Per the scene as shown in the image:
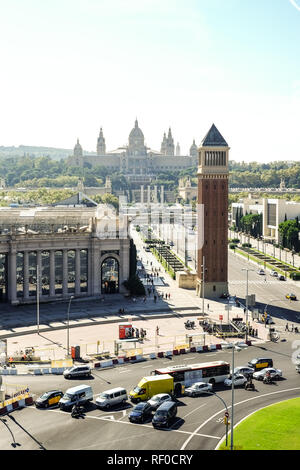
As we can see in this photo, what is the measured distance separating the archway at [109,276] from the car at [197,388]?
156 ft

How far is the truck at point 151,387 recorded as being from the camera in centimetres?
5053

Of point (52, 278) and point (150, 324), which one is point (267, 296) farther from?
point (52, 278)

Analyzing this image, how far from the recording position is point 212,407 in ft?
164

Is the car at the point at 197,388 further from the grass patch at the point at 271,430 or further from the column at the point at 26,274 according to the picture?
the column at the point at 26,274

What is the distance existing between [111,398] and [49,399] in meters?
5.08

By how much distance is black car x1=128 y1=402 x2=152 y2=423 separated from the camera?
45719mm

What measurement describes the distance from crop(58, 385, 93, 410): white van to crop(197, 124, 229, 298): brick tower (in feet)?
170

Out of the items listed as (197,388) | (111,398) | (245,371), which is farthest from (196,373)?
(111,398)

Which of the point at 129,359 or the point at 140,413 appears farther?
the point at 129,359

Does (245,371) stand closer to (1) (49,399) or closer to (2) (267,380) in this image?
(2) (267,380)

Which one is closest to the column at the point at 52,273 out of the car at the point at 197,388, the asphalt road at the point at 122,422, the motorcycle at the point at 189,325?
the motorcycle at the point at 189,325

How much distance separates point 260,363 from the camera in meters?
60.9

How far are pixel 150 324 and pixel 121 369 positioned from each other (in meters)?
20.1
